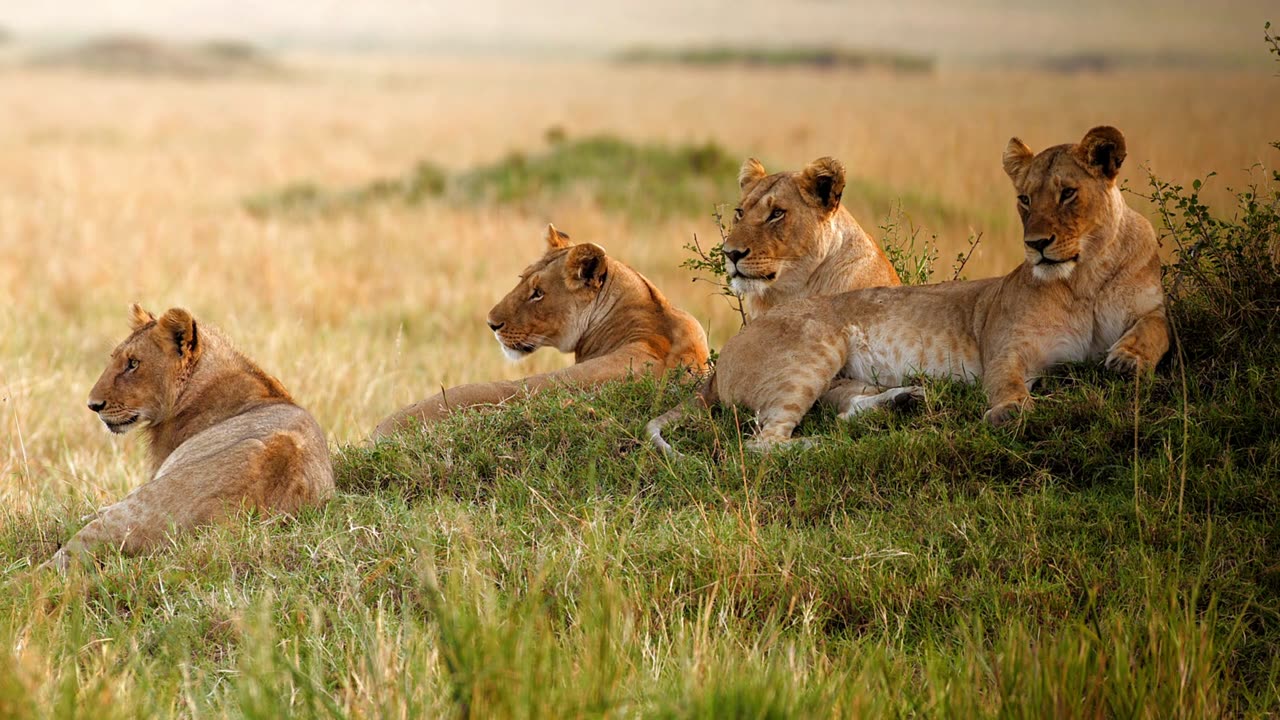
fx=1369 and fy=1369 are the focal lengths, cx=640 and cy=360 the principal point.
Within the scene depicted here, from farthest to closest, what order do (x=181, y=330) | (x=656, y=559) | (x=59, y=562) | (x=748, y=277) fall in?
(x=748, y=277) → (x=181, y=330) → (x=59, y=562) → (x=656, y=559)

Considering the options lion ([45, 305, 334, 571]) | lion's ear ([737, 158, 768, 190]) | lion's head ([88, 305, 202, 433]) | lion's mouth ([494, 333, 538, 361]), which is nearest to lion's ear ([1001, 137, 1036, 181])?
lion's ear ([737, 158, 768, 190])

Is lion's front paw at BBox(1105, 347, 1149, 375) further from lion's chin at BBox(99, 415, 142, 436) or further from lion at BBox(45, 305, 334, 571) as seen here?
lion's chin at BBox(99, 415, 142, 436)

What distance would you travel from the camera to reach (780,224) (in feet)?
20.7

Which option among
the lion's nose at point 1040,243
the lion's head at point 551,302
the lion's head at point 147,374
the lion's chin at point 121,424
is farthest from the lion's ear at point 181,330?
the lion's nose at point 1040,243

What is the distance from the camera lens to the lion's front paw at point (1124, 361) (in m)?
5.25

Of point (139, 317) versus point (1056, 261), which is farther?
point (139, 317)

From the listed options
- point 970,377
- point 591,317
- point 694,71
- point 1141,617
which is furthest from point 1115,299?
point 694,71

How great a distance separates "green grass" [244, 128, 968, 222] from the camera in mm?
18094

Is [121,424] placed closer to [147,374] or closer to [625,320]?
[147,374]

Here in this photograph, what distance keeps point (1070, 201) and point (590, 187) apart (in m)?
13.6

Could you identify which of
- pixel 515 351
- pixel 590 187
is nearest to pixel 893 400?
pixel 515 351

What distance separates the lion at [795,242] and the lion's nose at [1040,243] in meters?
1.16

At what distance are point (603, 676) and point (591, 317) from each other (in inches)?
165

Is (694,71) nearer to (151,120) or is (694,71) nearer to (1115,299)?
(151,120)
